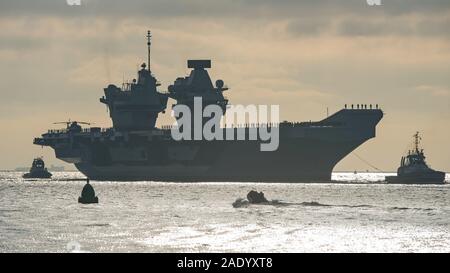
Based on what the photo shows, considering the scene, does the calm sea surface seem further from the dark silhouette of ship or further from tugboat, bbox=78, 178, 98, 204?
the dark silhouette of ship

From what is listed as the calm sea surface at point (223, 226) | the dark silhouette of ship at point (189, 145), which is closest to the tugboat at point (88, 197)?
the calm sea surface at point (223, 226)

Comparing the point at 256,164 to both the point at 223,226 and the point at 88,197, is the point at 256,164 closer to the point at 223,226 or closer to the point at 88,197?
the point at 88,197

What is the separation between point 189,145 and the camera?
154250 mm

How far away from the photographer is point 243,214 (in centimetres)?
7762

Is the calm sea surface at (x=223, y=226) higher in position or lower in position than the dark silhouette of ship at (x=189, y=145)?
lower

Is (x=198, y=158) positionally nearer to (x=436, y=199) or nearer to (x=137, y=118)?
(x=137, y=118)

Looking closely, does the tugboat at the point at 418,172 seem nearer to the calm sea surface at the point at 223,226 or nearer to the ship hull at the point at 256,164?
the ship hull at the point at 256,164

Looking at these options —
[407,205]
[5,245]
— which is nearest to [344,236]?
[5,245]

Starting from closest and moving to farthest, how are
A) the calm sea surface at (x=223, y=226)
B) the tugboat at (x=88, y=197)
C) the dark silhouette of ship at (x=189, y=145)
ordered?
the calm sea surface at (x=223, y=226)
the tugboat at (x=88, y=197)
the dark silhouette of ship at (x=189, y=145)

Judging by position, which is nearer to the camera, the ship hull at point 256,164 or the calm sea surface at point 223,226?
the calm sea surface at point 223,226

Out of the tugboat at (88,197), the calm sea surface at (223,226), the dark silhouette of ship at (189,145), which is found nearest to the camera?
the calm sea surface at (223,226)

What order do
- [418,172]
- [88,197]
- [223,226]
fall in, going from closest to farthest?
[223,226] < [88,197] < [418,172]

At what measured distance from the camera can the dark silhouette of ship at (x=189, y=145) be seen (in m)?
145

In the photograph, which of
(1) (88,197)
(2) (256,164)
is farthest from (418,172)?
(1) (88,197)
